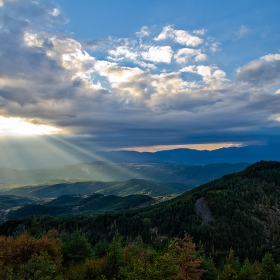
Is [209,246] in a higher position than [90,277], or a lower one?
lower

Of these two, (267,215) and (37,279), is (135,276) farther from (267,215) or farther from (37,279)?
(267,215)

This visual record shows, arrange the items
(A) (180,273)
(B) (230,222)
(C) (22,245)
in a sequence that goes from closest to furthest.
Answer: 1. (A) (180,273)
2. (C) (22,245)
3. (B) (230,222)

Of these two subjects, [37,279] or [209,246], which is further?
[209,246]

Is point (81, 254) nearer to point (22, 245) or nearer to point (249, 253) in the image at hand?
point (22, 245)

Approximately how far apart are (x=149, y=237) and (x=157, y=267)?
554ft

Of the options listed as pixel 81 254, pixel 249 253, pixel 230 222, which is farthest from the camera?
pixel 230 222

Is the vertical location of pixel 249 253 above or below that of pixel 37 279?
below

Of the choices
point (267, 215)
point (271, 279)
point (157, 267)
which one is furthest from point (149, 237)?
point (157, 267)

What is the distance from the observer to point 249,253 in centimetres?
15962

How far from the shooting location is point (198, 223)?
19662 centimetres

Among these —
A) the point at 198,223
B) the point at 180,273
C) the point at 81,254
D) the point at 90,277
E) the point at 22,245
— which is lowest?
the point at 198,223

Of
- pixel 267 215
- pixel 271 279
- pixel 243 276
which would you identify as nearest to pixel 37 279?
pixel 243 276

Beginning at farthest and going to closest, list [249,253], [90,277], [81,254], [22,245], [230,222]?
[230,222]
[249,253]
[81,254]
[22,245]
[90,277]

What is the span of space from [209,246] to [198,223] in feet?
92.6
